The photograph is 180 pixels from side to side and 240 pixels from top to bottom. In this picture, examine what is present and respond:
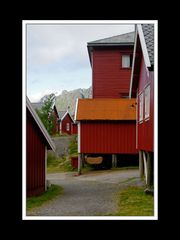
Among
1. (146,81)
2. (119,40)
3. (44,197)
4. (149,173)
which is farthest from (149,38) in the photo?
(119,40)

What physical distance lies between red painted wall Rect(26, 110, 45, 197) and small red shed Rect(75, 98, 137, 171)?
6.92 m

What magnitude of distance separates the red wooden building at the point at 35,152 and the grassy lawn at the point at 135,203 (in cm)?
261

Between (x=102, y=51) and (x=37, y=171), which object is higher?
(x=102, y=51)

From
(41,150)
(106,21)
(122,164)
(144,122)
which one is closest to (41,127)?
(41,150)

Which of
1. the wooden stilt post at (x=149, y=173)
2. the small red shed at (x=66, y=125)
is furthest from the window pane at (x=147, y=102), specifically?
the small red shed at (x=66, y=125)

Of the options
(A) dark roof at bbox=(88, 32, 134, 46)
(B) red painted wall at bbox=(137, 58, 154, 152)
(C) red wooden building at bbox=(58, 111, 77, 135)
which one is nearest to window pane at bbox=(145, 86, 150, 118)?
(B) red painted wall at bbox=(137, 58, 154, 152)

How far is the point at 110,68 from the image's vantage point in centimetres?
2525

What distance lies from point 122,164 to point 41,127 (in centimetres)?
963

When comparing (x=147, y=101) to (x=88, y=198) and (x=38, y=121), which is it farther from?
(x=88, y=198)

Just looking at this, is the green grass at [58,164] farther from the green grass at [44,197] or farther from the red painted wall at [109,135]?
the green grass at [44,197]

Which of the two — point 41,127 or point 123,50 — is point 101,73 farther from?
point 41,127

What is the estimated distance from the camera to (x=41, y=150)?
43.6ft

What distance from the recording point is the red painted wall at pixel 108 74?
24922 mm

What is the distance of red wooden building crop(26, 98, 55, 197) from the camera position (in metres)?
12.1
